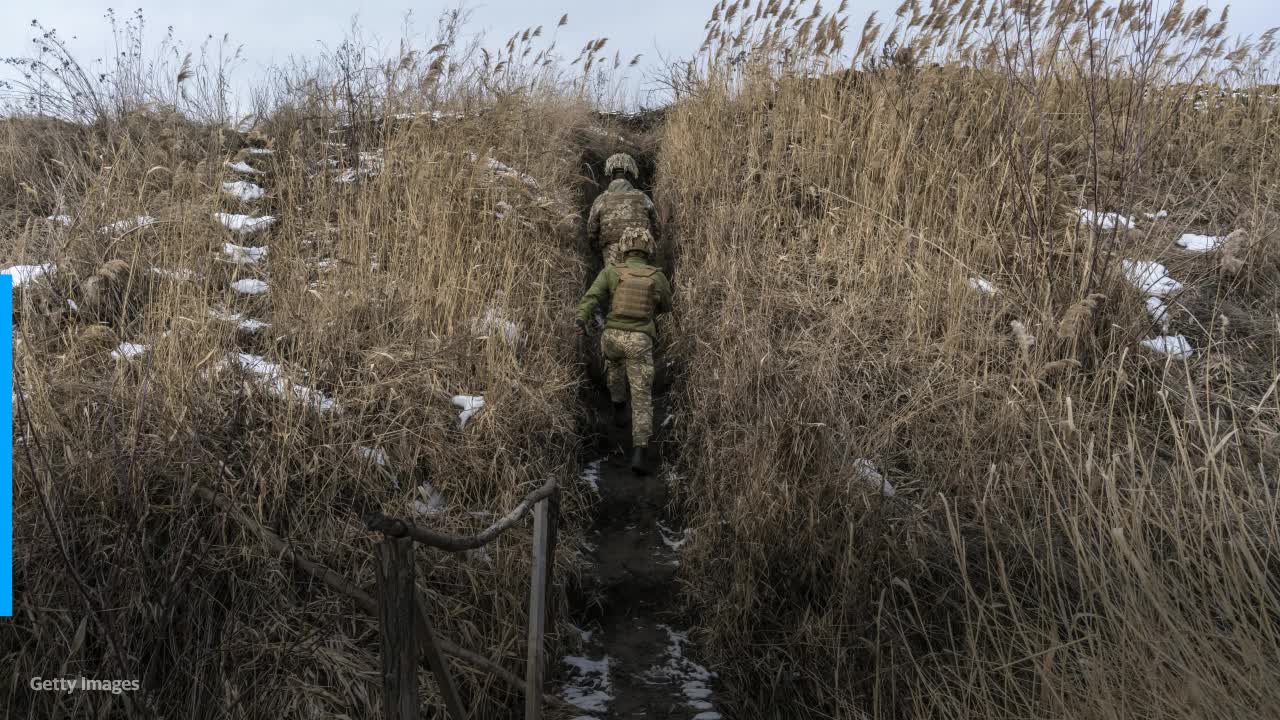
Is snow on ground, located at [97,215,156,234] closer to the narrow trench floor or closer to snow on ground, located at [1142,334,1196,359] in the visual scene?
the narrow trench floor

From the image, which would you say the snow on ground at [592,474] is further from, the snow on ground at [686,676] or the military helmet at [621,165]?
the military helmet at [621,165]

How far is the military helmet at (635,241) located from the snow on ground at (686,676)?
3.36 m

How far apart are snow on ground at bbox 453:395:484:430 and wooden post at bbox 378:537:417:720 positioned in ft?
8.41

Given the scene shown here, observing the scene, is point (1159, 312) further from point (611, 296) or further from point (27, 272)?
point (27, 272)

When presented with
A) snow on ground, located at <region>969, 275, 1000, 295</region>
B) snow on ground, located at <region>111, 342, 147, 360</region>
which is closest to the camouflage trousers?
snow on ground, located at <region>969, 275, 1000, 295</region>

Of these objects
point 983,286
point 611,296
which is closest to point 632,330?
point 611,296

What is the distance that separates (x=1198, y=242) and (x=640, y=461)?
14.5 feet

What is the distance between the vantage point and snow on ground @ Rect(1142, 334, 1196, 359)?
4.64 meters

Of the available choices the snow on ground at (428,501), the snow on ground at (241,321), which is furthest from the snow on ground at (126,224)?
the snow on ground at (428,501)

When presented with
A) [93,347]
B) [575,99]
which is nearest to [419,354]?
[93,347]

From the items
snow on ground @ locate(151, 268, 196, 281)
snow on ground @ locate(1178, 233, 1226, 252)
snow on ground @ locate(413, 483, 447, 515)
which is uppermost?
snow on ground @ locate(1178, 233, 1226, 252)

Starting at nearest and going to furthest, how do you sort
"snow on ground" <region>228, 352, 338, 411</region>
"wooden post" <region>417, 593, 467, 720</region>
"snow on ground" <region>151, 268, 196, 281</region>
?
"wooden post" <region>417, 593, 467, 720</region> → "snow on ground" <region>228, 352, 338, 411</region> → "snow on ground" <region>151, 268, 196, 281</region>

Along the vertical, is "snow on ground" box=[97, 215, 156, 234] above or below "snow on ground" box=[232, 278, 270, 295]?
above

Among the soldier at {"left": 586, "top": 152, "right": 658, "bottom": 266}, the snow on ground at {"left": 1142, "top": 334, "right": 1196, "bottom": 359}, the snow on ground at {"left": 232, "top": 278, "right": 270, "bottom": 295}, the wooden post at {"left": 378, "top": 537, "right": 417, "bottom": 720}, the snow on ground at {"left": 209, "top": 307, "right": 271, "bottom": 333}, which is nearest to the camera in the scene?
the wooden post at {"left": 378, "top": 537, "right": 417, "bottom": 720}
